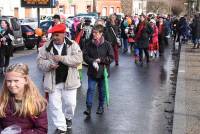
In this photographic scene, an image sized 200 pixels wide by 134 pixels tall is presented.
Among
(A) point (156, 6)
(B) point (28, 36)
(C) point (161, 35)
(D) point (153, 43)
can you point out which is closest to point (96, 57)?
(D) point (153, 43)

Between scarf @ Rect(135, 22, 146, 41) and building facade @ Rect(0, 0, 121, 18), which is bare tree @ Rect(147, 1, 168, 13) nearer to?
building facade @ Rect(0, 0, 121, 18)

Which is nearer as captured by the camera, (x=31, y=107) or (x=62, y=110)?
(x=31, y=107)

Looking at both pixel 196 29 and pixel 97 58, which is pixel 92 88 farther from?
pixel 196 29

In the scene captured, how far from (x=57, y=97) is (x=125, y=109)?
2720 mm

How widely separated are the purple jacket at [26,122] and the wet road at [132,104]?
12.8 feet

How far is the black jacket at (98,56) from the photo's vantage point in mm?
8711

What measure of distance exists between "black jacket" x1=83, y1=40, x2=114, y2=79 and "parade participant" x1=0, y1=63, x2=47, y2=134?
186 inches

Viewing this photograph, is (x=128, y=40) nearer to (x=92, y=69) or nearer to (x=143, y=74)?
(x=143, y=74)

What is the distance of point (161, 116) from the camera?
30.2 ft

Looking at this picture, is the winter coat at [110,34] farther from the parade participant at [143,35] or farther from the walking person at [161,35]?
the walking person at [161,35]

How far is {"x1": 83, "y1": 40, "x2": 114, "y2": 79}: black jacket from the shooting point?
28.6 feet

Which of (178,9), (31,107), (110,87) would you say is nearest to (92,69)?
(110,87)

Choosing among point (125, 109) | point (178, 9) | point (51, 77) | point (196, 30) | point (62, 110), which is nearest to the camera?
point (51, 77)

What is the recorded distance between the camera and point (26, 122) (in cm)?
395
